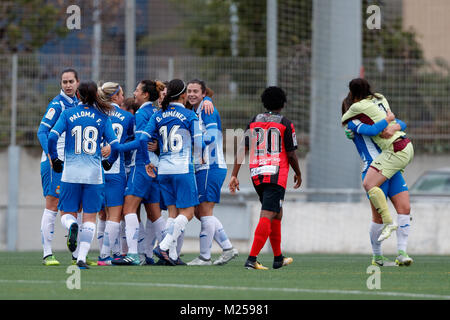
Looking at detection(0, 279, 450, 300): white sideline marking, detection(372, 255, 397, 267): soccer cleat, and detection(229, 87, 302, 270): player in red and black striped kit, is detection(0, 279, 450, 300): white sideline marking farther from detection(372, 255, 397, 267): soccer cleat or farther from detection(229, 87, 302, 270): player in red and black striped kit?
detection(372, 255, 397, 267): soccer cleat

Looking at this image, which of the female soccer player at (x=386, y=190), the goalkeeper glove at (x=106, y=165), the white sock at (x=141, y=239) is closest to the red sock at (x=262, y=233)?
the female soccer player at (x=386, y=190)

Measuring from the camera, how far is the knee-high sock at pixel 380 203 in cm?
1077

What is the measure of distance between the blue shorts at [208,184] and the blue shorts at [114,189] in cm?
90

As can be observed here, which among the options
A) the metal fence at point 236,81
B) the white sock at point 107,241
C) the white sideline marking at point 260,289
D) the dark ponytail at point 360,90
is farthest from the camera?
the metal fence at point 236,81

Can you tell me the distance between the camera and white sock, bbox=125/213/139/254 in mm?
11570

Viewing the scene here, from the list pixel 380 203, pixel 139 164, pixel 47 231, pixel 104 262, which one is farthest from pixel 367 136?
pixel 47 231

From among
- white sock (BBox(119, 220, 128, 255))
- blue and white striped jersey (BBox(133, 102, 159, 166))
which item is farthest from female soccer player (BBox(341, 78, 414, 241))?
white sock (BBox(119, 220, 128, 255))

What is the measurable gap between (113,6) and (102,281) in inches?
624

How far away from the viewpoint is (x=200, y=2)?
84.0 feet

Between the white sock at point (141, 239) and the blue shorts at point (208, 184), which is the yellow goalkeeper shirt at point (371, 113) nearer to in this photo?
the blue shorts at point (208, 184)

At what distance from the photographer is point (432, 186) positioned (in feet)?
65.2

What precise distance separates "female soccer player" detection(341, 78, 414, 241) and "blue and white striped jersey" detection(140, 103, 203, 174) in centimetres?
168

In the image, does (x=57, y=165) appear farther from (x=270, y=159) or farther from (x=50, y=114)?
(x=270, y=159)

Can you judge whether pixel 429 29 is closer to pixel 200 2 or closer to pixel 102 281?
pixel 200 2
